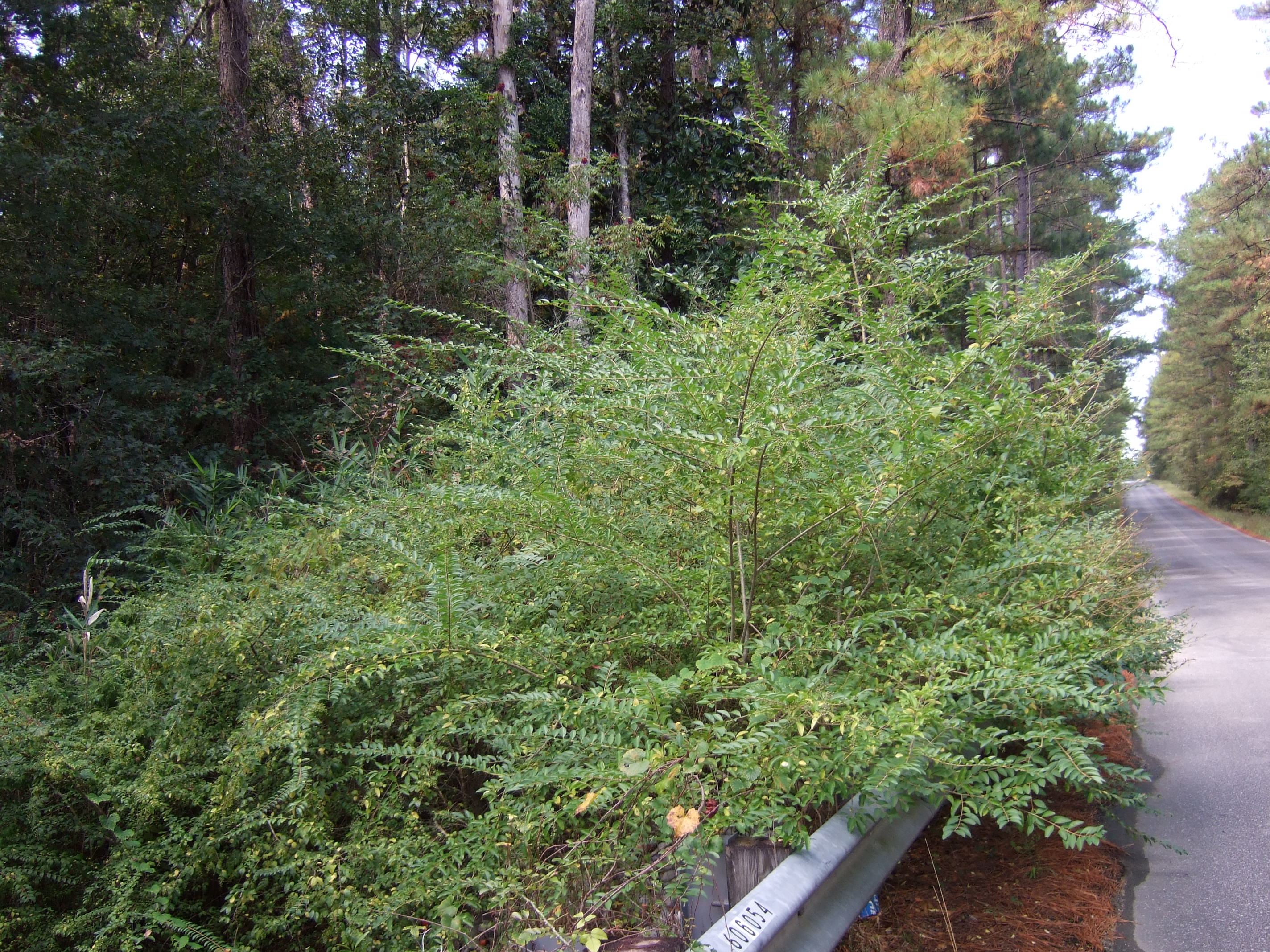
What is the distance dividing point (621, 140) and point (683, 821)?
15.2m

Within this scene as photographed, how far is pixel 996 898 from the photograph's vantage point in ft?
9.09

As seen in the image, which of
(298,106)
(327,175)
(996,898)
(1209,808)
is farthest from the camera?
(298,106)

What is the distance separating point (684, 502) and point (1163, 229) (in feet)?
129

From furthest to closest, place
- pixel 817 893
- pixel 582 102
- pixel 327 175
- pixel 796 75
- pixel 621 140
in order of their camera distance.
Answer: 1. pixel 796 75
2. pixel 621 140
3. pixel 582 102
4. pixel 327 175
5. pixel 817 893

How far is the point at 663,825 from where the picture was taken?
204cm

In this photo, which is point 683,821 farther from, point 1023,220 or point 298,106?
point 1023,220

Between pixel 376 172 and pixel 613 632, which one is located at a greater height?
pixel 376 172

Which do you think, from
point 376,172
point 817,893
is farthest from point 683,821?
point 376,172

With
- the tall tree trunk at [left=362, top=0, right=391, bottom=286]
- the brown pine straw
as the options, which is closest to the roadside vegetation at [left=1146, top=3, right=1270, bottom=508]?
the tall tree trunk at [left=362, top=0, right=391, bottom=286]

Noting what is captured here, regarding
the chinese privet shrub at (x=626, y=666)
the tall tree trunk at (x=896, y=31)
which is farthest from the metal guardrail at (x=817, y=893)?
the tall tree trunk at (x=896, y=31)

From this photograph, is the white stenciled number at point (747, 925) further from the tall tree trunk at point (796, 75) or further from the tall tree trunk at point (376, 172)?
the tall tree trunk at point (796, 75)

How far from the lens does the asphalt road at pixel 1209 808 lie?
2.71 metres

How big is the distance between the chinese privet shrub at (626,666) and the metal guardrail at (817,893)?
11cm

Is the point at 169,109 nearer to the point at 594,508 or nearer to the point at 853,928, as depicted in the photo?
the point at 594,508
